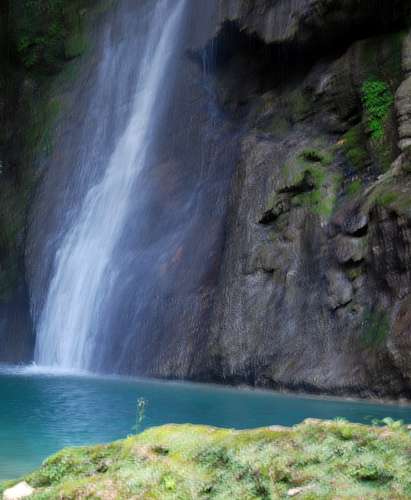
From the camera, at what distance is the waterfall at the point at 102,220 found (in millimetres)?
19453

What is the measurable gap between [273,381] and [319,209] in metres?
3.43

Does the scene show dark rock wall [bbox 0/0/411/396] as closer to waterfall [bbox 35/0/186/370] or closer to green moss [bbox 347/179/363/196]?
green moss [bbox 347/179/363/196]

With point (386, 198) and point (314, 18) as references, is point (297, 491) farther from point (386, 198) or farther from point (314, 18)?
point (314, 18)

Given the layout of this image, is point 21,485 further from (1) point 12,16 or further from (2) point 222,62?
(1) point 12,16

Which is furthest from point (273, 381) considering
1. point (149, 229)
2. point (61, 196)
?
point (61, 196)

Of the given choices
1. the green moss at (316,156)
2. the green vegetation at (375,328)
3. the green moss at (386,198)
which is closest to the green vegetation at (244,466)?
the green vegetation at (375,328)

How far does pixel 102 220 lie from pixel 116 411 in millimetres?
12173

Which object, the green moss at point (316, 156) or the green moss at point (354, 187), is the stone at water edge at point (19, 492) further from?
the green moss at point (316, 156)

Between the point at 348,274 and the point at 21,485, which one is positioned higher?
the point at 348,274

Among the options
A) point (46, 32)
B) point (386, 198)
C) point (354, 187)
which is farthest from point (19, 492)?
point (46, 32)

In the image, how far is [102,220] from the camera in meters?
21.8

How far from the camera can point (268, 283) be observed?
14.6 metres

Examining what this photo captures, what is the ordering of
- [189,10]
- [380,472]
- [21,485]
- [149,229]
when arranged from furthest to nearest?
1. [189,10]
2. [149,229]
3. [21,485]
4. [380,472]

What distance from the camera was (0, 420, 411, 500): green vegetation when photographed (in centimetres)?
374
